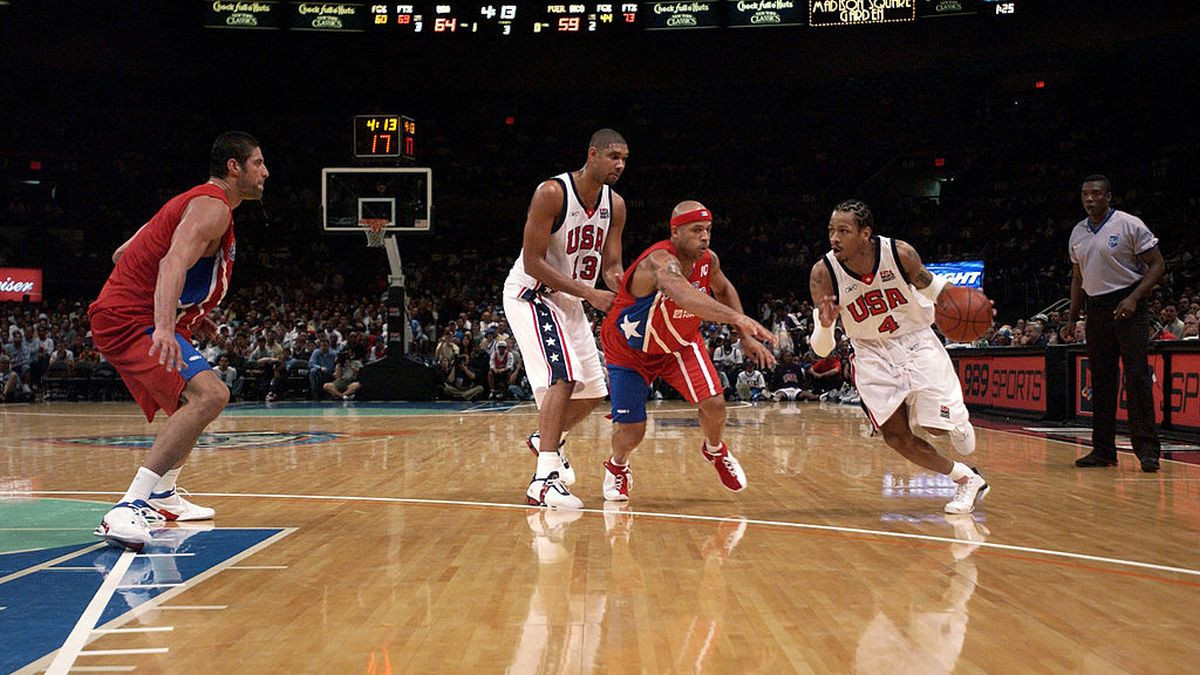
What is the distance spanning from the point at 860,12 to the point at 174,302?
2546 cm

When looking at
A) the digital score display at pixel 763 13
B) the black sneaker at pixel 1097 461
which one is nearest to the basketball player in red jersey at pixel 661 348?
the black sneaker at pixel 1097 461

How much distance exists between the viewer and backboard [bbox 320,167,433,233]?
18.6 m

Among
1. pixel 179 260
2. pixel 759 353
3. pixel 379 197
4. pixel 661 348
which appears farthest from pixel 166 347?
pixel 379 197

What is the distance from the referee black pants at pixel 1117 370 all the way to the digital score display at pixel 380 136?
13.0 meters

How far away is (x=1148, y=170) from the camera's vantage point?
2473 cm

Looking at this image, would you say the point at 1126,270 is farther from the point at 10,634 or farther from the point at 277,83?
the point at 277,83

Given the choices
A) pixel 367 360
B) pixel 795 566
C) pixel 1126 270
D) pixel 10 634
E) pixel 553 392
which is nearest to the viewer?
pixel 10 634

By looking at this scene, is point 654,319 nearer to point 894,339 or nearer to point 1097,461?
point 894,339

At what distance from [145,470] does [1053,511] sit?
172 inches

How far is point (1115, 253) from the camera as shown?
7.57m

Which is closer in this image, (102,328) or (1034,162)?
(102,328)

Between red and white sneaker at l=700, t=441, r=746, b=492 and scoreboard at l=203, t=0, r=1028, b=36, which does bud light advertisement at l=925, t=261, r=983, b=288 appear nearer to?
Answer: scoreboard at l=203, t=0, r=1028, b=36

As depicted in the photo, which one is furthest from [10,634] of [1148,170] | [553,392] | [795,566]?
[1148,170]

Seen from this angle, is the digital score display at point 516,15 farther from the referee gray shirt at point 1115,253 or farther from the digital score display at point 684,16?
the referee gray shirt at point 1115,253
